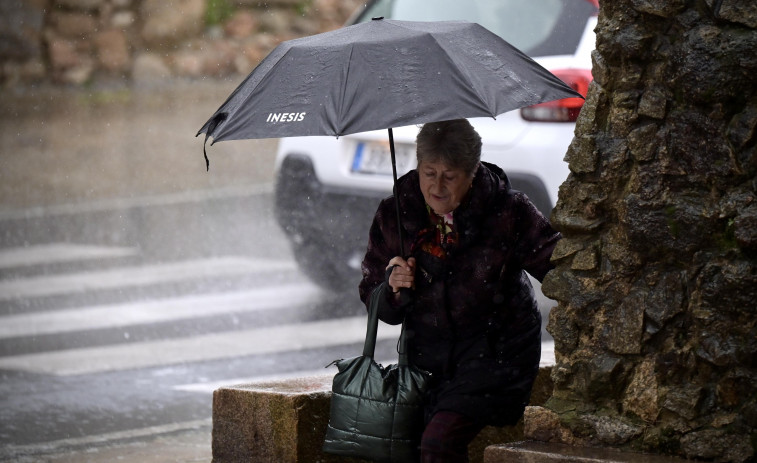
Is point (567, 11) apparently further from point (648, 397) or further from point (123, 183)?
point (123, 183)

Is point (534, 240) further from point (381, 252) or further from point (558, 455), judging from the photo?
point (558, 455)

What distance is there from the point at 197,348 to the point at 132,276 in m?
2.22

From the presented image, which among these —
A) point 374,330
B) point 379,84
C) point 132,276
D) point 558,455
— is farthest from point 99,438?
point 132,276

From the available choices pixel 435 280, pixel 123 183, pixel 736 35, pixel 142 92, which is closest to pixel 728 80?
pixel 736 35

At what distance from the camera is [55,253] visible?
1112 centimetres

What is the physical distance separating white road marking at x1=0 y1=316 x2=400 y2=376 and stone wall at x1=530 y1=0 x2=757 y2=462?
4275 mm

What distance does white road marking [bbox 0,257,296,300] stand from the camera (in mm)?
9828

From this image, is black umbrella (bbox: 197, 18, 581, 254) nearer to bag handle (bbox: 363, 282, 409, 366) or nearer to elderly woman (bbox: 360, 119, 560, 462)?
elderly woman (bbox: 360, 119, 560, 462)

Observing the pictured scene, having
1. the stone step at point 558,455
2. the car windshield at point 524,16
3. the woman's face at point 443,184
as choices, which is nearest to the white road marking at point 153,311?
the car windshield at point 524,16

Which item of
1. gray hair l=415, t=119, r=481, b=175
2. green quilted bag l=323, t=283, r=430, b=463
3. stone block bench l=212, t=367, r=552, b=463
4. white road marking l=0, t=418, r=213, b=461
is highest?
gray hair l=415, t=119, r=481, b=175

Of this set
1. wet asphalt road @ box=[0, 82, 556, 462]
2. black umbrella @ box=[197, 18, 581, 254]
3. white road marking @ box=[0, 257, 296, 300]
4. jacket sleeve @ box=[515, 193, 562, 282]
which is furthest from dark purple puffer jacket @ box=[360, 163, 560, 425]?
white road marking @ box=[0, 257, 296, 300]

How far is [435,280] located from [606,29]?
0.98 metres

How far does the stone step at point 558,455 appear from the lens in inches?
136

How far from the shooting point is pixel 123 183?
13.6m
